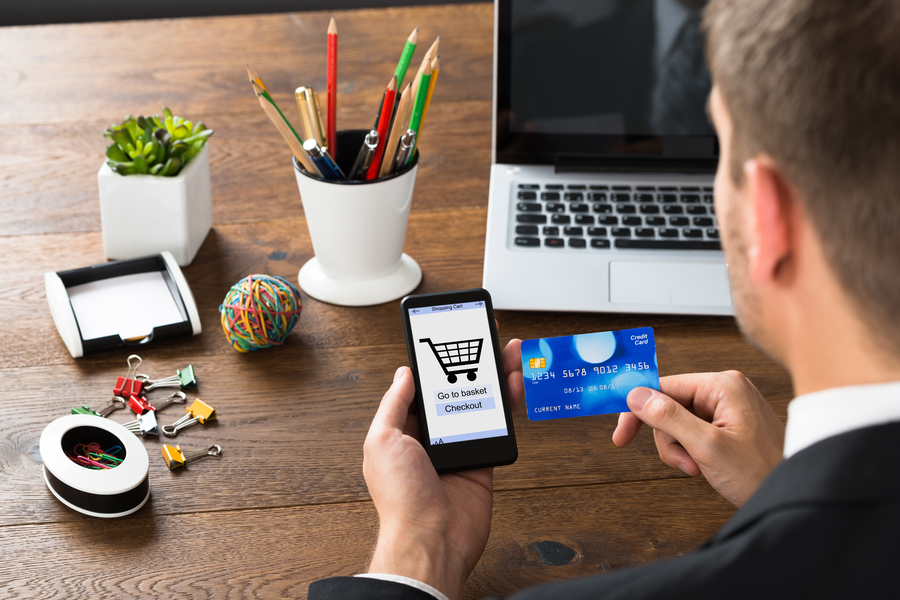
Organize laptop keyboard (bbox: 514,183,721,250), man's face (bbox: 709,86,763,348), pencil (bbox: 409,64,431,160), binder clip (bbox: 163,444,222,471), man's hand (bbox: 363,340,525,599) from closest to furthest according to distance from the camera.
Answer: man's face (bbox: 709,86,763,348)
man's hand (bbox: 363,340,525,599)
binder clip (bbox: 163,444,222,471)
pencil (bbox: 409,64,431,160)
laptop keyboard (bbox: 514,183,721,250)

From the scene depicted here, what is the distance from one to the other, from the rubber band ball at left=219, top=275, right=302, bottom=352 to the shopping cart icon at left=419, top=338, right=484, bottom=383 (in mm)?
181

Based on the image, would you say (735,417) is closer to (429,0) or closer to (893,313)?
(893,313)

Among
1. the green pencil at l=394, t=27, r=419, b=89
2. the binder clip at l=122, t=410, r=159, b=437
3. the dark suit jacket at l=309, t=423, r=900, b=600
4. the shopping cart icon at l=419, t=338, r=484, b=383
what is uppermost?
the green pencil at l=394, t=27, r=419, b=89

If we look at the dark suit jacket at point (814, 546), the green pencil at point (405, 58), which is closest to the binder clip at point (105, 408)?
the green pencil at point (405, 58)

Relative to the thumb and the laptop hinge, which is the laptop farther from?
the thumb

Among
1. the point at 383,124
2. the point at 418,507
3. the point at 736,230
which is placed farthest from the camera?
the point at 383,124

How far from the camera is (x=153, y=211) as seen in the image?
0.97m

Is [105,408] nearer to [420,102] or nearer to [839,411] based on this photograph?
[420,102]

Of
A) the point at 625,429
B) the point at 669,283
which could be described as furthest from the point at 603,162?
the point at 625,429

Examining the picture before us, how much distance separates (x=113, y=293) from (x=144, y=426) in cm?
23

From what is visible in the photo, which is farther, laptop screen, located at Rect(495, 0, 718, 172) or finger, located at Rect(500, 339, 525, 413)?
laptop screen, located at Rect(495, 0, 718, 172)

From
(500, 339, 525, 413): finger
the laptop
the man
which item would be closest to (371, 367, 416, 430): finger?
(500, 339, 525, 413): finger

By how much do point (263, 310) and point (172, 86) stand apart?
742 mm

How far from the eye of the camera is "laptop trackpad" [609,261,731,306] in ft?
3.09
